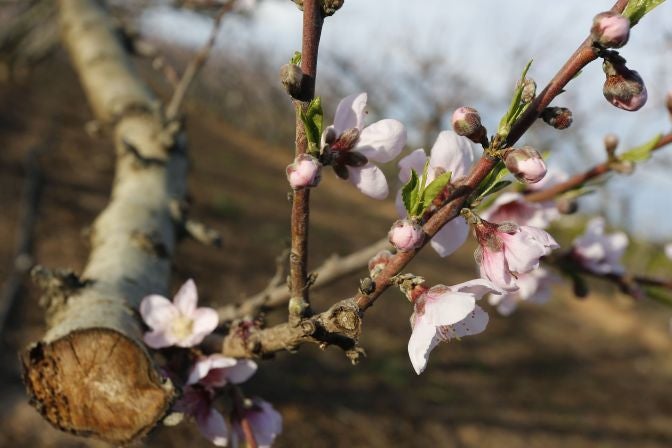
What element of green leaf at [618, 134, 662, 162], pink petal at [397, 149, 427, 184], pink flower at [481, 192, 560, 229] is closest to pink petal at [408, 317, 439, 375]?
pink petal at [397, 149, 427, 184]

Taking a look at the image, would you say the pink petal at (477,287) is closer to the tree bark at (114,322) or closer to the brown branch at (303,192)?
the brown branch at (303,192)

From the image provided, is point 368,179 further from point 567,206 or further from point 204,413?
point 567,206

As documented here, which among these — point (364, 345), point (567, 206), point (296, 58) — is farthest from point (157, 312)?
point (364, 345)

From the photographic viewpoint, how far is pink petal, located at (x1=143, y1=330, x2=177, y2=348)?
102 cm

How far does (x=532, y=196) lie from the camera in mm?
1427

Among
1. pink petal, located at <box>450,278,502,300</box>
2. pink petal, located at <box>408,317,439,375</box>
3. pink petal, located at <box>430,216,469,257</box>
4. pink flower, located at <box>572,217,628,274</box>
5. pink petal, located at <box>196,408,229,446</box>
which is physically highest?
pink flower, located at <box>572,217,628,274</box>

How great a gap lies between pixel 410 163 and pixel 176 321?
532 mm

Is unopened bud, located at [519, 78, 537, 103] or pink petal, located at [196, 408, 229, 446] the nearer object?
unopened bud, located at [519, 78, 537, 103]

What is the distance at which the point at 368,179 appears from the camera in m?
0.88

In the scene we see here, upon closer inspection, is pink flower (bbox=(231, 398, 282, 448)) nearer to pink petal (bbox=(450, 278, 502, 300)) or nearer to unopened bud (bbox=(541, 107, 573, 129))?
pink petal (bbox=(450, 278, 502, 300))

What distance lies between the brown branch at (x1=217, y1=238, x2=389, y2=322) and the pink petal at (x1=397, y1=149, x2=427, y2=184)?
28 centimetres

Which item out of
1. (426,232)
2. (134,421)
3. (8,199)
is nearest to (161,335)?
(134,421)

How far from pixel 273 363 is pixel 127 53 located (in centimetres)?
260

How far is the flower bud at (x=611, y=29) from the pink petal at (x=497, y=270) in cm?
31
